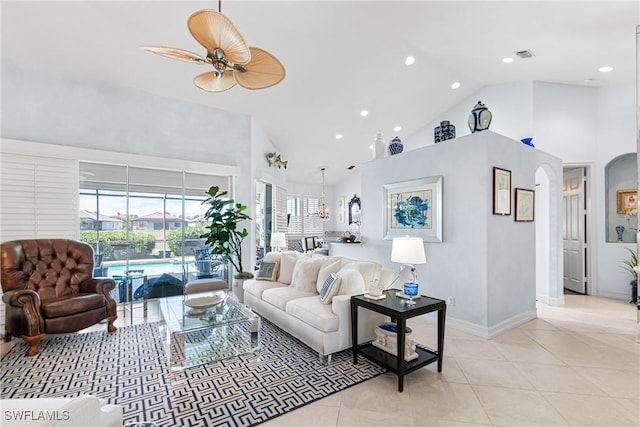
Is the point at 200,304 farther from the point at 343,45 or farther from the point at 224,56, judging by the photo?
the point at 343,45

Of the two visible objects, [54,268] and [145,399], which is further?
[54,268]

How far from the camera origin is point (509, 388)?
2.47m

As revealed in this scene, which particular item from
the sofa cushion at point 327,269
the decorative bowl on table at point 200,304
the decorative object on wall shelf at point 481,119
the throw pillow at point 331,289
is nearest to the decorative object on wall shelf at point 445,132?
the decorative object on wall shelf at point 481,119

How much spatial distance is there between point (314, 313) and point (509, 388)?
1.76 metres

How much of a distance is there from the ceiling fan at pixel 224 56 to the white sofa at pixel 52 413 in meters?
2.07

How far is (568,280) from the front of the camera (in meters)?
6.07

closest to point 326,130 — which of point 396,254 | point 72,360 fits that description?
point 396,254

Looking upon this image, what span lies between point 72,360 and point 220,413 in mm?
1907

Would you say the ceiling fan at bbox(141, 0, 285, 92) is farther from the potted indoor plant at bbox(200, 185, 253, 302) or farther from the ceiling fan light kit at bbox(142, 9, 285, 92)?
the potted indoor plant at bbox(200, 185, 253, 302)

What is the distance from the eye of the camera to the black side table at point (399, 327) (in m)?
2.42

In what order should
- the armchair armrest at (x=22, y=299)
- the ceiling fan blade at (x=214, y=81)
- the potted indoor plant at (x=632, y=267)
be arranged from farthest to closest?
the potted indoor plant at (x=632, y=267) < the armchair armrest at (x=22, y=299) < the ceiling fan blade at (x=214, y=81)

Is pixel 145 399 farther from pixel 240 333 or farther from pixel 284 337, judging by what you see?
pixel 284 337

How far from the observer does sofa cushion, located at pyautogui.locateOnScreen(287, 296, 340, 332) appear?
283 centimetres

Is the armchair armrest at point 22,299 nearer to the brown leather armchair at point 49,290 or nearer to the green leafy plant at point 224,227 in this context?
the brown leather armchair at point 49,290
